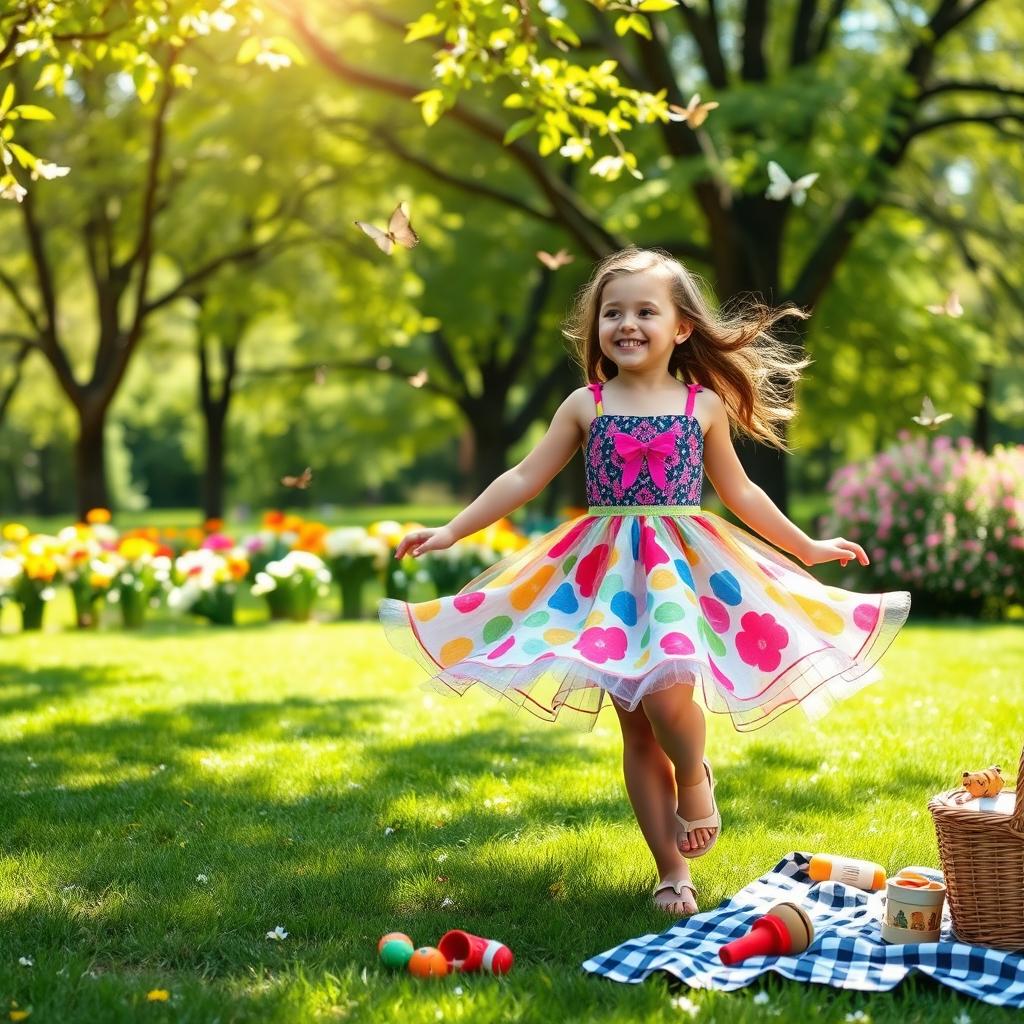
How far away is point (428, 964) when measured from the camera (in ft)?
10.6

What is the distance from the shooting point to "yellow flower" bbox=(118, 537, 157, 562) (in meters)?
11.2

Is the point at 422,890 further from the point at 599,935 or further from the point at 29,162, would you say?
the point at 29,162

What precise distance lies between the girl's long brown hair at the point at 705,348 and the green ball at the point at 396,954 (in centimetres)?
200

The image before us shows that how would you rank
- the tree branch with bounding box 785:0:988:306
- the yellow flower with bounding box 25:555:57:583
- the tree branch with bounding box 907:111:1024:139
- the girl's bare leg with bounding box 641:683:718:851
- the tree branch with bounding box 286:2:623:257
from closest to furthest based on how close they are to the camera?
the girl's bare leg with bounding box 641:683:718:851 → the yellow flower with bounding box 25:555:57:583 → the tree branch with bounding box 286:2:623:257 → the tree branch with bounding box 785:0:988:306 → the tree branch with bounding box 907:111:1024:139

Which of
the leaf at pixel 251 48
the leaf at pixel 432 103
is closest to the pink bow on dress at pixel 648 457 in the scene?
the leaf at pixel 432 103

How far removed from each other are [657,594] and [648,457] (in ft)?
1.69

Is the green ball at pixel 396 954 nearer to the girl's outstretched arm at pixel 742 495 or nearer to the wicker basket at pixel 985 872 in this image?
the wicker basket at pixel 985 872

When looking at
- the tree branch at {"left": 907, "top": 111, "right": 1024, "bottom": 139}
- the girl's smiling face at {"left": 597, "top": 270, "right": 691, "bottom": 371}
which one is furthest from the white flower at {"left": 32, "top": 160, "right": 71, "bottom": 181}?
the tree branch at {"left": 907, "top": 111, "right": 1024, "bottom": 139}

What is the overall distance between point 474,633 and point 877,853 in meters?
1.59


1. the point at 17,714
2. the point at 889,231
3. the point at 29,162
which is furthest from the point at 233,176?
the point at 29,162

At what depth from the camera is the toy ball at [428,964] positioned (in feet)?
10.6

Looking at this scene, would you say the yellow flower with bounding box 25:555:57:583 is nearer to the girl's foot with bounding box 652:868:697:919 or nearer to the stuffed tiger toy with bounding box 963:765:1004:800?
the girl's foot with bounding box 652:868:697:919

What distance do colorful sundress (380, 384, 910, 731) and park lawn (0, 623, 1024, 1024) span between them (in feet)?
1.04

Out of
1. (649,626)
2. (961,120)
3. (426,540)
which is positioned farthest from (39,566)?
(961,120)
